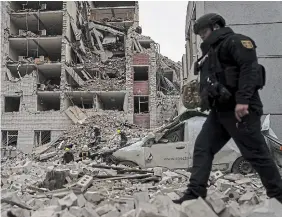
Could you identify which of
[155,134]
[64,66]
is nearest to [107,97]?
[64,66]

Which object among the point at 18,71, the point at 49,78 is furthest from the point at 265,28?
the point at 49,78

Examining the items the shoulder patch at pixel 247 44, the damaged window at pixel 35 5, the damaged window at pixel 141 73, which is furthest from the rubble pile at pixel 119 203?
the damaged window at pixel 35 5

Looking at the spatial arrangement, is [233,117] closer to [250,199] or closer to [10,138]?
[250,199]

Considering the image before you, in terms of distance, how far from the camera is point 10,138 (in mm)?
27688

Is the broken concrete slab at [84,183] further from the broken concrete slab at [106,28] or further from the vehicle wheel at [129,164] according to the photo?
the broken concrete slab at [106,28]

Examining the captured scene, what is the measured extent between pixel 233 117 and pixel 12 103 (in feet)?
98.8

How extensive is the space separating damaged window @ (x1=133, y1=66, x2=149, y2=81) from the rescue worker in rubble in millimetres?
27361

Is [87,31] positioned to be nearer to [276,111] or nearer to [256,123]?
[276,111]

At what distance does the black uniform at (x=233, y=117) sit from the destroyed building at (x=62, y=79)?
2380 centimetres

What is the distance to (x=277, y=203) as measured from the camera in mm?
2434

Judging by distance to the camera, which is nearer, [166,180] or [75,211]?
[75,211]

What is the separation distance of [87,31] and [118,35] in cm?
336

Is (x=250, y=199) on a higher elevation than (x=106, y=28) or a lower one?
lower

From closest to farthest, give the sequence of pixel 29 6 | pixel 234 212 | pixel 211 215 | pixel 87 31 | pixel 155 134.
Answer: pixel 211 215 < pixel 234 212 < pixel 155 134 < pixel 29 6 < pixel 87 31
